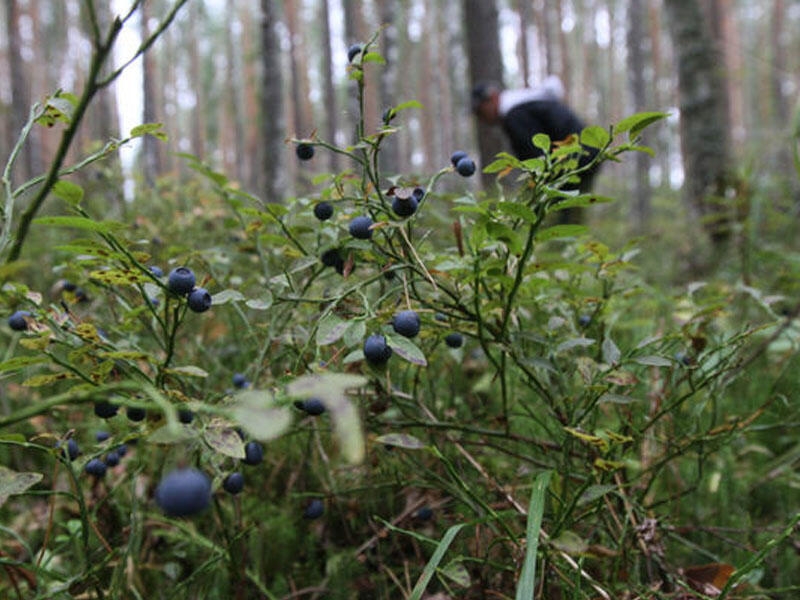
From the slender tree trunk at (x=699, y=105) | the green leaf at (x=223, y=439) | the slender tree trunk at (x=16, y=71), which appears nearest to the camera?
the green leaf at (x=223, y=439)

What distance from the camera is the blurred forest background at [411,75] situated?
20.2ft

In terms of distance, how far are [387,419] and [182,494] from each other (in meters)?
0.83

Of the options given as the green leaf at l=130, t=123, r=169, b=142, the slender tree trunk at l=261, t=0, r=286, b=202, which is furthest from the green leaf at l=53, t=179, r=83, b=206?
Answer: the slender tree trunk at l=261, t=0, r=286, b=202

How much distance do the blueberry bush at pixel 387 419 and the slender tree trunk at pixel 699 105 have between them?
11.5 feet

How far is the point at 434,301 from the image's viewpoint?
112cm

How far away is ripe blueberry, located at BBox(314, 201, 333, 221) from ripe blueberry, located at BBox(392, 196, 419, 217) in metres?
0.17

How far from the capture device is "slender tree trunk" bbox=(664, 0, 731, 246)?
475 centimetres

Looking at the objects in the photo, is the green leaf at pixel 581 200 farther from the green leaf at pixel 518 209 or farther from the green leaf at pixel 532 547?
the green leaf at pixel 532 547

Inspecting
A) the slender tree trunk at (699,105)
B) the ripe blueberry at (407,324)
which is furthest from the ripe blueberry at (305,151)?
the slender tree trunk at (699,105)

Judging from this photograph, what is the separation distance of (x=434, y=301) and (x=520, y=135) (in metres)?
4.13

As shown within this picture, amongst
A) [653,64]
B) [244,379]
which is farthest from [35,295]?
[653,64]

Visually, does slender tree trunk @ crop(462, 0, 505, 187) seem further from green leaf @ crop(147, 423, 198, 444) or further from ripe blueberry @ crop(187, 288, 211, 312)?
green leaf @ crop(147, 423, 198, 444)

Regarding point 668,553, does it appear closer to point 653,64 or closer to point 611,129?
point 611,129

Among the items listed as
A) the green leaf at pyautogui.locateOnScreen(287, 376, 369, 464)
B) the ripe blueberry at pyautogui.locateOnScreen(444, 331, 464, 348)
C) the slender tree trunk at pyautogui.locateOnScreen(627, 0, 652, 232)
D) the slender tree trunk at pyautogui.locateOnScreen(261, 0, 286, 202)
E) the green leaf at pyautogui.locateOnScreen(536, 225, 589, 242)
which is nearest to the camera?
the green leaf at pyautogui.locateOnScreen(287, 376, 369, 464)
